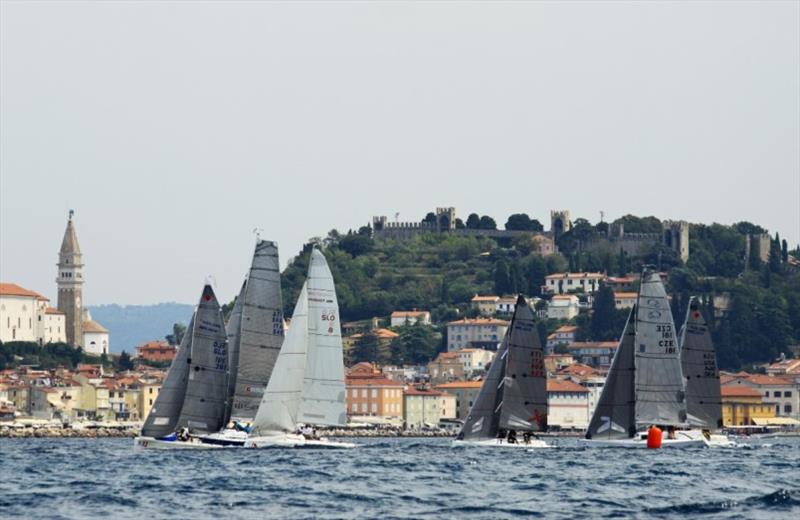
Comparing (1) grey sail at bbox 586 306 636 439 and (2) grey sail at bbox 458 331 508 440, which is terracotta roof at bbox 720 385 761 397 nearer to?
(1) grey sail at bbox 586 306 636 439

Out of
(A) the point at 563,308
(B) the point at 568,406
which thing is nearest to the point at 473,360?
(A) the point at 563,308

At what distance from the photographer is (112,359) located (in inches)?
6220

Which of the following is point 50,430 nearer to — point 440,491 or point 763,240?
point 440,491

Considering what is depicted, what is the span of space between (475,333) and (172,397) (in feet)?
398

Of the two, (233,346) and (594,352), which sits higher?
(594,352)

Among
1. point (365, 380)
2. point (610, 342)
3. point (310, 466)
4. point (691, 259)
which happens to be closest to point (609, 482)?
point (310, 466)

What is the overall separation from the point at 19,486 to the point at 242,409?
34.9 ft

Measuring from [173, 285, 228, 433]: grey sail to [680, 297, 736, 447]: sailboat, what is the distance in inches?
563

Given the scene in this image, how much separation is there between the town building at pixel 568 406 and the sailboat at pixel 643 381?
7386 cm

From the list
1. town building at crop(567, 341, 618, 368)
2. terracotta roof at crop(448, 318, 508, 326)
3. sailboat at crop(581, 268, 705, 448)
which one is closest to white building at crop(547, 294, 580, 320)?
terracotta roof at crop(448, 318, 508, 326)

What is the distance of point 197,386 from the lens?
5206 centimetres

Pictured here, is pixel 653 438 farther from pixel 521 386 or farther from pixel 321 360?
pixel 321 360

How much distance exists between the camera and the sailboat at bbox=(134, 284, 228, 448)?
171 ft

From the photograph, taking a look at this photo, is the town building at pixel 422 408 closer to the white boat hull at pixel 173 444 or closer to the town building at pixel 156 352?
the town building at pixel 156 352
